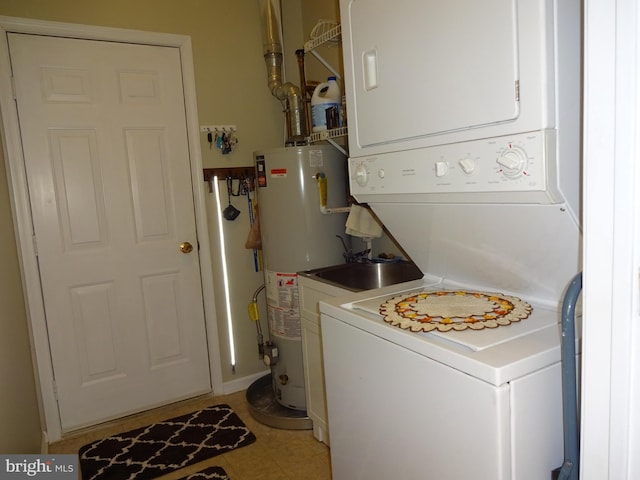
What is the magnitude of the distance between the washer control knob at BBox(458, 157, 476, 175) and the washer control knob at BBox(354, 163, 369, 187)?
1.31 ft

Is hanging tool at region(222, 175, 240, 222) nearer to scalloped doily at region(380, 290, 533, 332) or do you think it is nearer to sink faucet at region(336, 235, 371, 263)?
sink faucet at region(336, 235, 371, 263)

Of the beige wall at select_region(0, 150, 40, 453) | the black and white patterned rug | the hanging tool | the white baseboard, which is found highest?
the hanging tool

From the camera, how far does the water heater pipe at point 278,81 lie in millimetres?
2471

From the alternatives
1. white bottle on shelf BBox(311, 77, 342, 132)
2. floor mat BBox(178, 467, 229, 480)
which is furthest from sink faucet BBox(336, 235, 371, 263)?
floor mat BBox(178, 467, 229, 480)

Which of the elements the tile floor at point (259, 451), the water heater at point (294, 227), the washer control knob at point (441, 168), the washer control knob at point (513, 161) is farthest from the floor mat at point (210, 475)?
the washer control knob at point (513, 161)

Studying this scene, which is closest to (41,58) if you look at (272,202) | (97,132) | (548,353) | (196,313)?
(97,132)

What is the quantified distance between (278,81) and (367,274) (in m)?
1.30

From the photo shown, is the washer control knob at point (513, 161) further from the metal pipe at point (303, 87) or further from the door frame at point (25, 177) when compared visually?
the door frame at point (25, 177)

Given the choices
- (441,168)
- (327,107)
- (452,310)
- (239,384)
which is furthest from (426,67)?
(239,384)

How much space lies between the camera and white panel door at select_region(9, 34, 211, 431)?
2.32m

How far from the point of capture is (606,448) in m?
0.70

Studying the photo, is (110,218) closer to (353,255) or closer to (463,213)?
(353,255)

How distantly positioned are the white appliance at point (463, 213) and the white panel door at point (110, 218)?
1.45 meters

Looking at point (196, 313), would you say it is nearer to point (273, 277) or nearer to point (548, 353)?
point (273, 277)
